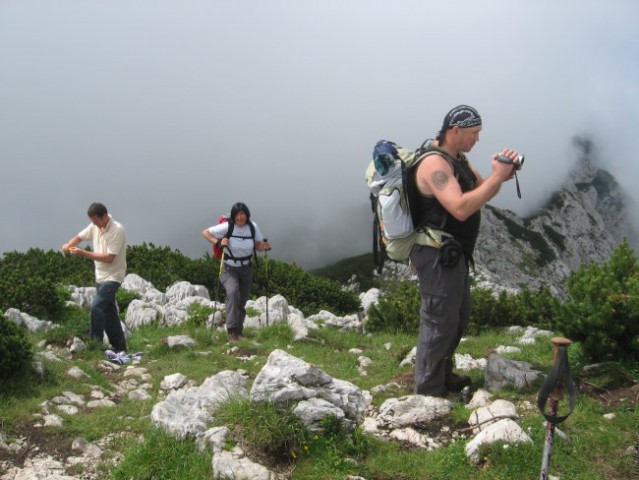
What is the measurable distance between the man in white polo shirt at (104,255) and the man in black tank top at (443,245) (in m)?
5.39

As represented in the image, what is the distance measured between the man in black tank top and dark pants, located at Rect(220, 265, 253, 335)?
210 inches

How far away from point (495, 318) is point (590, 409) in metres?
7.18

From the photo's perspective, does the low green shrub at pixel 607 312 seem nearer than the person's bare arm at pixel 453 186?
No

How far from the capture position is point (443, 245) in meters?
5.73

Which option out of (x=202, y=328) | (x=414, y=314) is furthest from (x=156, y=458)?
(x=414, y=314)

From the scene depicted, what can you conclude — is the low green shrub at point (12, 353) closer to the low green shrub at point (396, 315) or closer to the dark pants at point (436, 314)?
the dark pants at point (436, 314)

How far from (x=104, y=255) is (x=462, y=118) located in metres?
6.14

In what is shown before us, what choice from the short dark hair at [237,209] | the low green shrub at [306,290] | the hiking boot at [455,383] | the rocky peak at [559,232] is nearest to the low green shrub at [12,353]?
the short dark hair at [237,209]

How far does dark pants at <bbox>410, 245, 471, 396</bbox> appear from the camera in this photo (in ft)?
19.2

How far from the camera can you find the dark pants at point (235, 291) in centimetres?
1084

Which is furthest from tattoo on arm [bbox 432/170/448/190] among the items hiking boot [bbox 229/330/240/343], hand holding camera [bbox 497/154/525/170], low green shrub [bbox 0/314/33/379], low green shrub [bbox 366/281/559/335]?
low green shrub [bbox 366/281/559/335]

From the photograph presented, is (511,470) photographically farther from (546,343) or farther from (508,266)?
(508,266)

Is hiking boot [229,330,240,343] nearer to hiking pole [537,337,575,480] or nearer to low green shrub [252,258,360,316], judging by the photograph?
hiking pole [537,337,575,480]

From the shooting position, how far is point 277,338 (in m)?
11.0
